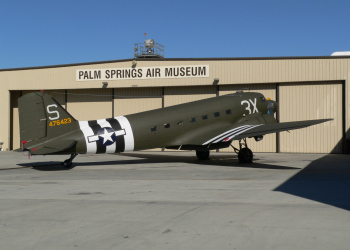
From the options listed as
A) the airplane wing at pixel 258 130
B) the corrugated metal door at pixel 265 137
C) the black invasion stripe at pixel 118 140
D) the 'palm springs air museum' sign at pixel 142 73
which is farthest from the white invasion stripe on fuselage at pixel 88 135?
the corrugated metal door at pixel 265 137

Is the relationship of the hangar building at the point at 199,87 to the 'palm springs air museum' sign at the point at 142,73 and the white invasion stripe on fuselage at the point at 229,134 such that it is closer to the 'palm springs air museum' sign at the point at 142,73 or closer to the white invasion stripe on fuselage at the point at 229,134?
the 'palm springs air museum' sign at the point at 142,73

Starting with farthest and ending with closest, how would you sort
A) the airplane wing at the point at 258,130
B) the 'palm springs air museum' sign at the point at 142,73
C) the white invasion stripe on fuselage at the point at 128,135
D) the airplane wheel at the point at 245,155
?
1. the 'palm springs air museum' sign at the point at 142,73
2. the airplane wheel at the point at 245,155
3. the white invasion stripe on fuselage at the point at 128,135
4. the airplane wing at the point at 258,130

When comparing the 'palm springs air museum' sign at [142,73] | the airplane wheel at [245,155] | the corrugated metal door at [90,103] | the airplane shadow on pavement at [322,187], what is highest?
the 'palm springs air museum' sign at [142,73]

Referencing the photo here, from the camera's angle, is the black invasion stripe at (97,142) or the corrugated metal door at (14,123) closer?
the black invasion stripe at (97,142)

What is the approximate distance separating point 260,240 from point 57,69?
4152 centimetres

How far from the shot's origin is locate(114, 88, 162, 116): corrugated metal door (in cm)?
4419

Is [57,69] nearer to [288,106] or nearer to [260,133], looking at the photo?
[288,106]

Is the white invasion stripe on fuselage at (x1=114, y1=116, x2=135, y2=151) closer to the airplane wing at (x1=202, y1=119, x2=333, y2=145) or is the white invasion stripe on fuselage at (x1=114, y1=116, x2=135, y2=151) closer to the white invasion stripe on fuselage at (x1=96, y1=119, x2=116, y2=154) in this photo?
the white invasion stripe on fuselage at (x1=96, y1=119, x2=116, y2=154)

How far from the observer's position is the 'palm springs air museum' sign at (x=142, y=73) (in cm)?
4225

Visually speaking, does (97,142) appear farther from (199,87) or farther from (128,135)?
(199,87)

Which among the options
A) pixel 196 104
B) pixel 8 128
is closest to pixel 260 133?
pixel 196 104

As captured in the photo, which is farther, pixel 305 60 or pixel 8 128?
pixel 8 128

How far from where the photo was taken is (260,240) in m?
8.30

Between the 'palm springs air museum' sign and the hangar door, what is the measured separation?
9069 mm
